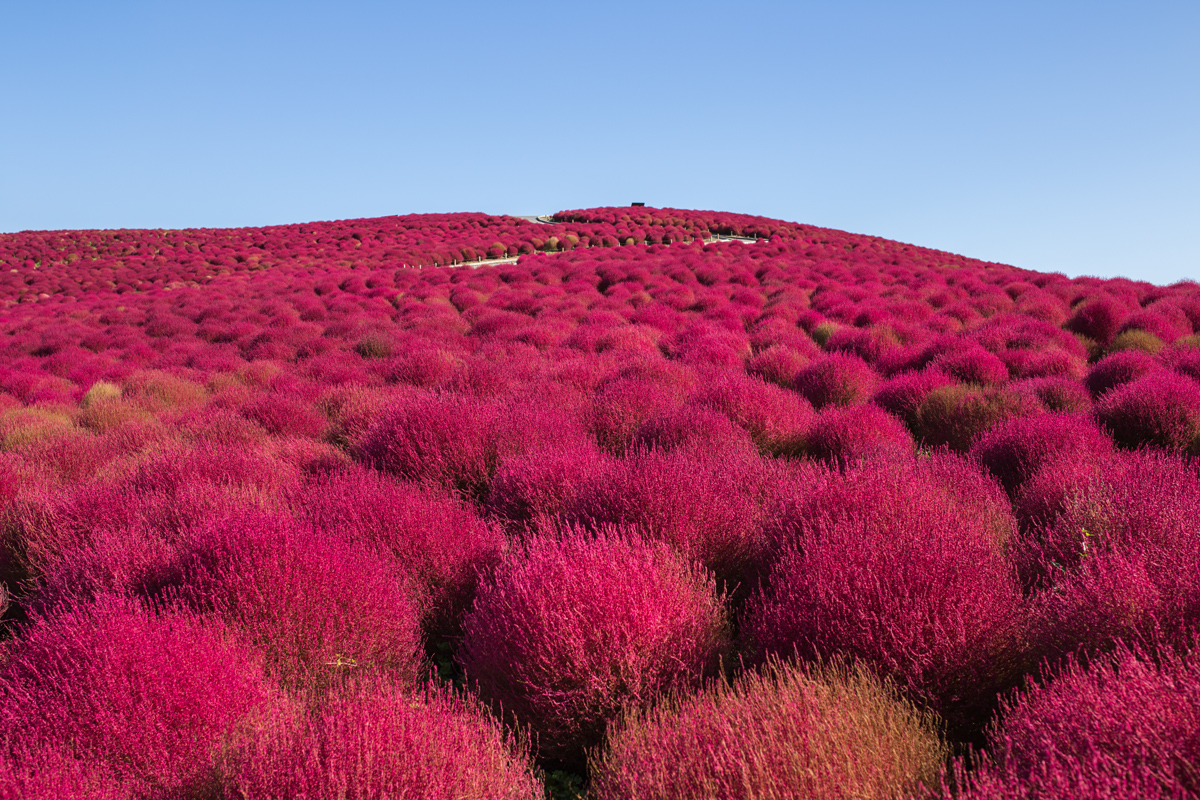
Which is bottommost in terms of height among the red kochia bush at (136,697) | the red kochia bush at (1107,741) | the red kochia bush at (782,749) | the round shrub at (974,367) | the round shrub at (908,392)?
the red kochia bush at (136,697)

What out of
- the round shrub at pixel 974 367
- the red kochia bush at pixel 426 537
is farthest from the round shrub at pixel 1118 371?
the red kochia bush at pixel 426 537

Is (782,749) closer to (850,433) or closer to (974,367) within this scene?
(850,433)

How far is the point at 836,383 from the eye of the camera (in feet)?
20.0

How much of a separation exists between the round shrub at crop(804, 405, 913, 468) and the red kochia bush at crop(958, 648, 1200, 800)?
2.82 metres

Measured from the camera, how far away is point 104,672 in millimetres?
1809

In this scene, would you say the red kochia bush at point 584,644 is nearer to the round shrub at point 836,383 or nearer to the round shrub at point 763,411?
the round shrub at point 763,411

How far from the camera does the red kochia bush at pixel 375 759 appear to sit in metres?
1.46

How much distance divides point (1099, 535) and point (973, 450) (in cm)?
199

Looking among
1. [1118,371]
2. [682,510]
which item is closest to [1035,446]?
[682,510]

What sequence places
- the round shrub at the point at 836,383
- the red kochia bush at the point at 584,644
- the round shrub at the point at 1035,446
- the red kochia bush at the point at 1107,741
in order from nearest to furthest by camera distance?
the red kochia bush at the point at 1107,741, the red kochia bush at the point at 584,644, the round shrub at the point at 1035,446, the round shrub at the point at 836,383

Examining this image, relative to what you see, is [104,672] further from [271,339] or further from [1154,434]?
[271,339]

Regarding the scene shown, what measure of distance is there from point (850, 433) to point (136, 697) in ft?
13.6

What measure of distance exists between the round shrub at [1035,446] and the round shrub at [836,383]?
6.04ft

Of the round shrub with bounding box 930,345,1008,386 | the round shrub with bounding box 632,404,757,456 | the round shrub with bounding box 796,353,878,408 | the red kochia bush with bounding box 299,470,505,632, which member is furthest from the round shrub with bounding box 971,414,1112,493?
the red kochia bush with bounding box 299,470,505,632
